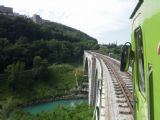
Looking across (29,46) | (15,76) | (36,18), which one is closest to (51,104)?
(15,76)

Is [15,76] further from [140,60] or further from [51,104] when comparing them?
[140,60]

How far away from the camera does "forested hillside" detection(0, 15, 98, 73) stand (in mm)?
94250

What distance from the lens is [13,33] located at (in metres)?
111

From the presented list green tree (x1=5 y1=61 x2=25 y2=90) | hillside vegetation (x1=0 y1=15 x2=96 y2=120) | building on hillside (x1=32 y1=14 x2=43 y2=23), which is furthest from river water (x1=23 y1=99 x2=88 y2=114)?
building on hillside (x1=32 y1=14 x2=43 y2=23)

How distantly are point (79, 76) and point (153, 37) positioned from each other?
8178cm

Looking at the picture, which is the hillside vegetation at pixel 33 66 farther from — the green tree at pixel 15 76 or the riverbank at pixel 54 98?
the riverbank at pixel 54 98

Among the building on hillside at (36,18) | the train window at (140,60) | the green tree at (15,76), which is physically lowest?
the green tree at (15,76)

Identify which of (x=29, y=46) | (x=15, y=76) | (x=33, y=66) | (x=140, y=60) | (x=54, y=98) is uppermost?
(x=29, y=46)

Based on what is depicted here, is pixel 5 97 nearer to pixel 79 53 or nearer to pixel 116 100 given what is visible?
pixel 79 53

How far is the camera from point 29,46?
4035 inches

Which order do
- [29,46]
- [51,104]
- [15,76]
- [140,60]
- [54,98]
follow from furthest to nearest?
[29,46] < [15,76] < [54,98] < [51,104] < [140,60]

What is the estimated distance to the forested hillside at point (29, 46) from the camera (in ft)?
309

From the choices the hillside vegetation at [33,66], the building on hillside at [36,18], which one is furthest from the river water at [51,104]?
the building on hillside at [36,18]

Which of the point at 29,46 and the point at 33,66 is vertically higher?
the point at 29,46
